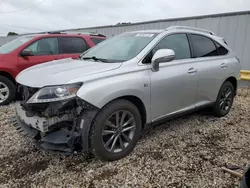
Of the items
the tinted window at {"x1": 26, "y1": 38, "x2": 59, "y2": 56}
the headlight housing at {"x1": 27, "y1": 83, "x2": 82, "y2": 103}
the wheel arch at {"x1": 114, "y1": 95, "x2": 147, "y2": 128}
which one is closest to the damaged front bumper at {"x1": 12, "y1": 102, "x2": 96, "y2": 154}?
the headlight housing at {"x1": 27, "y1": 83, "x2": 82, "y2": 103}

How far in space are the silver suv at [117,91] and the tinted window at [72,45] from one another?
8.15ft

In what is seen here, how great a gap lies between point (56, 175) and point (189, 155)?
1762mm

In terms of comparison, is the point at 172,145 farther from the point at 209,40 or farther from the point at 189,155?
the point at 209,40

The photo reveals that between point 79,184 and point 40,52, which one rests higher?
point 40,52

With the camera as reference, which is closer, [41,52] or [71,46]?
[41,52]

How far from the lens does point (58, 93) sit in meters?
2.51

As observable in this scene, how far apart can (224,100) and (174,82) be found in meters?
1.83

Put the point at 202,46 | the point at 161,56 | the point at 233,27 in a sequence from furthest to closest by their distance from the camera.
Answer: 1. the point at 233,27
2. the point at 202,46
3. the point at 161,56

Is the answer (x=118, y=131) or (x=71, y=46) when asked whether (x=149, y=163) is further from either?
(x=71, y=46)

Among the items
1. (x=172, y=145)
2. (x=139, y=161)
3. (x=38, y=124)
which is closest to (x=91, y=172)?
(x=139, y=161)

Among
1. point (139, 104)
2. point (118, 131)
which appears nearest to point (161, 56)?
point (139, 104)

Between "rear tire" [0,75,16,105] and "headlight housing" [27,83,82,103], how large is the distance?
123 inches

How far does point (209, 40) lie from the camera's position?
429cm

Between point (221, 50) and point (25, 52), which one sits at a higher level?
point (221, 50)
